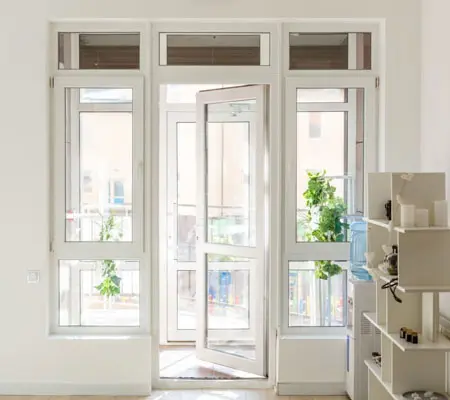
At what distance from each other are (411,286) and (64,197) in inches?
100

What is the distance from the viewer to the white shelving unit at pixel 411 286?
3.08m

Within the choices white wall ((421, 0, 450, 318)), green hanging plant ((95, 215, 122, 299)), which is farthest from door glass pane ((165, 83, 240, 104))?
white wall ((421, 0, 450, 318))

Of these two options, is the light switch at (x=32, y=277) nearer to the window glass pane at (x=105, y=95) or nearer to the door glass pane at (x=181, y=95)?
the window glass pane at (x=105, y=95)

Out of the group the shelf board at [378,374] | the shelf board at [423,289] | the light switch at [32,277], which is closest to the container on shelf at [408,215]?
the shelf board at [423,289]

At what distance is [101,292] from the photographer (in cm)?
443

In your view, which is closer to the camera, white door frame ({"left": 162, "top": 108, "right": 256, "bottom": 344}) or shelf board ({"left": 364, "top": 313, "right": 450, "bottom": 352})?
shelf board ({"left": 364, "top": 313, "right": 450, "bottom": 352})

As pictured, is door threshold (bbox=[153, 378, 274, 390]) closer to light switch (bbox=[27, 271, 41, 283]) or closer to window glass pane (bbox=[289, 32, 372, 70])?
→ light switch (bbox=[27, 271, 41, 283])

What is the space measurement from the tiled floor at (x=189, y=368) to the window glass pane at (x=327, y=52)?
2435 millimetres

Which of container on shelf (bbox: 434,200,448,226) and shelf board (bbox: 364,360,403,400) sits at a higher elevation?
container on shelf (bbox: 434,200,448,226)

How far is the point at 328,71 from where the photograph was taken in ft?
14.2

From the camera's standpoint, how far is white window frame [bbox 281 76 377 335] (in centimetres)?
432

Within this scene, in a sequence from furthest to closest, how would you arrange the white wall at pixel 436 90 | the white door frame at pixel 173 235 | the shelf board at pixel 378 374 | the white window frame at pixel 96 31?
the white door frame at pixel 173 235 → the white window frame at pixel 96 31 → the white wall at pixel 436 90 → the shelf board at pixel 378 374

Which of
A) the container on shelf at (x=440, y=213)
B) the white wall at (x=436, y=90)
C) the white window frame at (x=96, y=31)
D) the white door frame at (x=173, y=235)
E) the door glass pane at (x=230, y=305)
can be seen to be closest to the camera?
the container on shelf at (x=440, y=213)

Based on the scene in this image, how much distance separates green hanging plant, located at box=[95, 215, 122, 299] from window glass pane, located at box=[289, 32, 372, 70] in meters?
1.77
